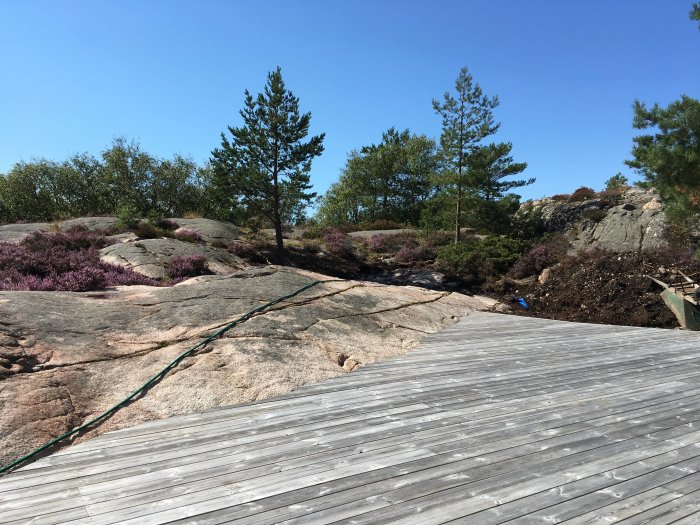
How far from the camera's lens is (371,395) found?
4789mm

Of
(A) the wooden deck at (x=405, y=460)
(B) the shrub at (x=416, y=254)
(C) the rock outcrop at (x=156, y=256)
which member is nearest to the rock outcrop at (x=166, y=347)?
(A) the wooden deck at (x=405, y=460)

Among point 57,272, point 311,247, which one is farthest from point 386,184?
point 57,272

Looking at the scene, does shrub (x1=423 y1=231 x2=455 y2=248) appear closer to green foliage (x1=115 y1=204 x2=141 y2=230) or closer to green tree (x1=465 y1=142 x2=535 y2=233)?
green tree (x1=465 y1=142 x2=535 y2=233)

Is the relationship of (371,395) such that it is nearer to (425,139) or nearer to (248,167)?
(248,167)

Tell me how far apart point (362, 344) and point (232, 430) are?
3233 millimetres

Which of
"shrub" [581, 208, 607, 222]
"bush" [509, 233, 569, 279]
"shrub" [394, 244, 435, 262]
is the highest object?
"shrub" [581, 208, 607, 222]

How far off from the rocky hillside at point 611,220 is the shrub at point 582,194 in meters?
0.46

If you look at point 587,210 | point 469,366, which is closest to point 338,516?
point 469,366

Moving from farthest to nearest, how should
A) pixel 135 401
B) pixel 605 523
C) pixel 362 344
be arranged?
pixel 362 344, pixel 135 401, pixel 605 523

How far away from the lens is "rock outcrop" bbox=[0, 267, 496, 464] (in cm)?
412

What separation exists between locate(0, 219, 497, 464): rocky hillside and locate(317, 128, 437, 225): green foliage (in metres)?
33.3

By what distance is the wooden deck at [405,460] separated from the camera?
2.65 metres

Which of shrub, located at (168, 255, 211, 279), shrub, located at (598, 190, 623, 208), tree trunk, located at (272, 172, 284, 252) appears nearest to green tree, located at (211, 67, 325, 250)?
tree trunk, located at (272, 172, 284, 252)

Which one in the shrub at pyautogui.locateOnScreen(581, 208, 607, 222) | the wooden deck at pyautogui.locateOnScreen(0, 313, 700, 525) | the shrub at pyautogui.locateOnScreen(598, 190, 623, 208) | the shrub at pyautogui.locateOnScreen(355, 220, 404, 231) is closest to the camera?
the wooden deck at pyautogui.locateOnScreen(0, 313, 700, 525)
